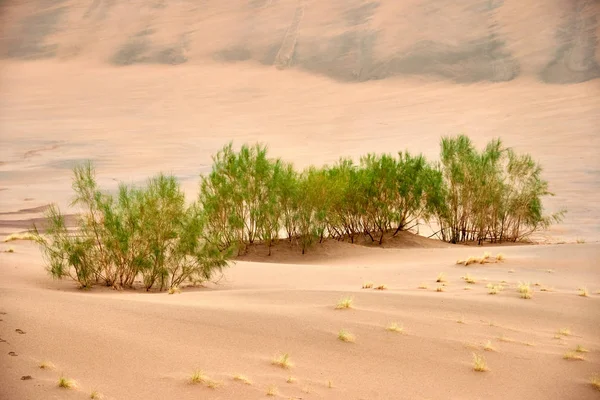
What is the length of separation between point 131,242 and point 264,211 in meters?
6.47

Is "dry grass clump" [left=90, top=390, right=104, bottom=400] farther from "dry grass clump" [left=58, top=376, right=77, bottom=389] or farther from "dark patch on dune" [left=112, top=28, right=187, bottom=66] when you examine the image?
"dark patch on dune" [left=112, top=28, right=187, bottom=66]

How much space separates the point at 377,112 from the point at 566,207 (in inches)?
1280

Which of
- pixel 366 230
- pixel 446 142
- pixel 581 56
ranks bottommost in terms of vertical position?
pixel 366 230

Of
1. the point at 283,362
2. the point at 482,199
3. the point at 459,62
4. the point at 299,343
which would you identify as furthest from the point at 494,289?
the point at 459,62

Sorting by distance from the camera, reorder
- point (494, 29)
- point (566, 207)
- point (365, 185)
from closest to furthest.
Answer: point (365, 185) → point (566, 207) → point (494, 29)

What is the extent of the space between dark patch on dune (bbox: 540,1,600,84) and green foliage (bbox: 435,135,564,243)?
144 ft

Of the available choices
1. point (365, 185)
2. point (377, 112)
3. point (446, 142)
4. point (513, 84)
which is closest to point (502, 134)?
point (377, 112)

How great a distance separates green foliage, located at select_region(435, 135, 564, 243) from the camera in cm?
2031

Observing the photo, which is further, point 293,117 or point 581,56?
point 581,56

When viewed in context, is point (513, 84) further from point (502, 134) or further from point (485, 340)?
point (485, 340)

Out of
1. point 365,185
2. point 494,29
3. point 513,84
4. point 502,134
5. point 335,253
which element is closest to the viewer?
point 335,253

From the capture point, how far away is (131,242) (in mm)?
10234

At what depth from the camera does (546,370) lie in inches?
248

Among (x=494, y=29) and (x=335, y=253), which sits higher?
(x=494, y=29)
